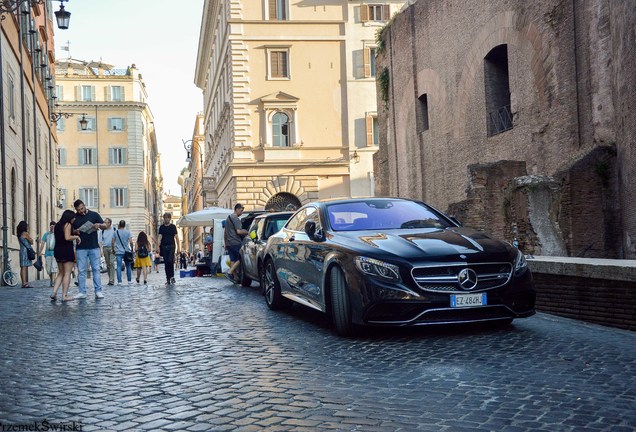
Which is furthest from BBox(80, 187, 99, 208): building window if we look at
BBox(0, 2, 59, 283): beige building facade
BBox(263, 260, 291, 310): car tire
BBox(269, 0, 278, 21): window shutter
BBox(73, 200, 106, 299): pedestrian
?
BBox(263, 260, 291, 310): car tire

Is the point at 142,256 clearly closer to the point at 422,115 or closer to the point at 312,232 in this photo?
the point at 422,115

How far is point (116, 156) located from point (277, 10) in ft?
101

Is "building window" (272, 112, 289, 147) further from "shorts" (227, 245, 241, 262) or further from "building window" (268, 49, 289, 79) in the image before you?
"shorts" (227, 245, 241, 262)

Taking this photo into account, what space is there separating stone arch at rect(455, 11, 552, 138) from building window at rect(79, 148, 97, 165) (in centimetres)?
4945

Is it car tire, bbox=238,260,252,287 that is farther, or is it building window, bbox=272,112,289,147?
building window, bbox=272,112,289,147

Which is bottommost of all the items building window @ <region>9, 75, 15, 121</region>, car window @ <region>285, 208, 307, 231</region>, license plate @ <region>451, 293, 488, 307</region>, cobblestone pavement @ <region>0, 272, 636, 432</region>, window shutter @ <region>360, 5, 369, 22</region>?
cobblestone pavement @ <region>0, 272, 636, 432</region>

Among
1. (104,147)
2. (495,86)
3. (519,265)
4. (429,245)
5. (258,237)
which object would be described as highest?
(104,147)

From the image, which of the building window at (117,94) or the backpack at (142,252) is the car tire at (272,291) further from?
the building window at (117,94)

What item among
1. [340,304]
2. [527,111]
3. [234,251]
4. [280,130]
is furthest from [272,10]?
[340,304]

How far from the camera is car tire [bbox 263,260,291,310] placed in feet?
33.1

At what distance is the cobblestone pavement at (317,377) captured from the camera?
14.3ft

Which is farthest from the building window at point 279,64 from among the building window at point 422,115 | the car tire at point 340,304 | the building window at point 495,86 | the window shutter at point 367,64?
the car tire at point 340,304

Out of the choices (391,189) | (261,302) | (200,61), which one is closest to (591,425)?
(261,302)

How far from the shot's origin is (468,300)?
22.6 feet
